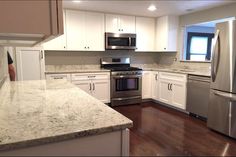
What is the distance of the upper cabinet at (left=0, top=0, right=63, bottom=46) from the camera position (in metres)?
0.62

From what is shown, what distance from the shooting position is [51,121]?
3.14 feet

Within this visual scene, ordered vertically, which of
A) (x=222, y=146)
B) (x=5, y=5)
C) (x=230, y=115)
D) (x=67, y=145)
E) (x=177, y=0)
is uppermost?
(x=177, y=0)

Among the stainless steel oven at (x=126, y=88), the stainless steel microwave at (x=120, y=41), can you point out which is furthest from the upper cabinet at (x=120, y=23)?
the stainless steel oven at (x=126, y=88)

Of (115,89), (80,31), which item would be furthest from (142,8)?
(115,89)

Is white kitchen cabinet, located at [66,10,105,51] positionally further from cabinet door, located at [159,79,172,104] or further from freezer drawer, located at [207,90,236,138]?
freezer drawer, located at [207,90,236,138]

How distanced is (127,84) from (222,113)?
2157 mm

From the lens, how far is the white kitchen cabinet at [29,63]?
3.46 metres

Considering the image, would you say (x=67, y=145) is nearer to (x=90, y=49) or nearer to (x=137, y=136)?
(x=137, y=136)

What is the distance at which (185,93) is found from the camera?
3.86 meters

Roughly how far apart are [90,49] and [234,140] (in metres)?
→ 3.23

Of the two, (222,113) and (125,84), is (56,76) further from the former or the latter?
(222,113)

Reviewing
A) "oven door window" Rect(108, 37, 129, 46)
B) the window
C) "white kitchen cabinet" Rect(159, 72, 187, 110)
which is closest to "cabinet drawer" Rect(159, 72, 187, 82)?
"white kitchen cabinet" Rect(159, 72, 187, 110)

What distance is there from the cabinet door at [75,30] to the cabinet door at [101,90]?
0.86 metres

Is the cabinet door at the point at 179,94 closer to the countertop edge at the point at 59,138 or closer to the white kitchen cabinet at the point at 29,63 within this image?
the white kitchen cabinet at the point at 29,63
